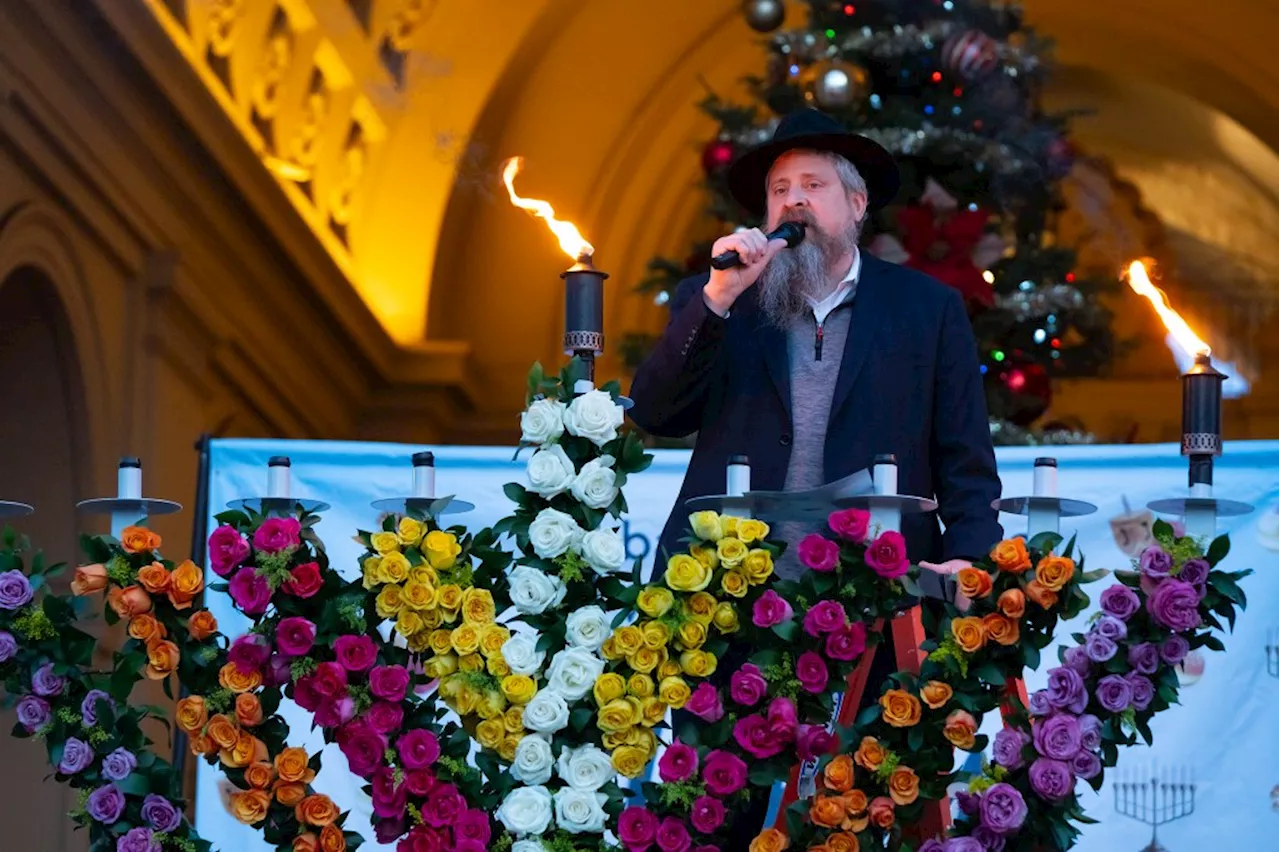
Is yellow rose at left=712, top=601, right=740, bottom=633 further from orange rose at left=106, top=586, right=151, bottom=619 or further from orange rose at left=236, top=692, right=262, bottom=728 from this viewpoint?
orange rose at left=106, top=586, right=151, bottom=619

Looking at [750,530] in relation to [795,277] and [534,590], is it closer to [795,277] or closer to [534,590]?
[534,590]

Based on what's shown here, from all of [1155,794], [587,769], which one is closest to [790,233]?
[587,769]

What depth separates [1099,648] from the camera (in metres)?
2.86

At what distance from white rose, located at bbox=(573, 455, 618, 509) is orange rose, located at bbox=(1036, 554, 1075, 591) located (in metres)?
0.62

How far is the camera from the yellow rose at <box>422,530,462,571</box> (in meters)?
3.04

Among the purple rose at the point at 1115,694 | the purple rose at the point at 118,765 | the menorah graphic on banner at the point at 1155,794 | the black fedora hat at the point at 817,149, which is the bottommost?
the menorah graphic on banner at the point at 1155,794

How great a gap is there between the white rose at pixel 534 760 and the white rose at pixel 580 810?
41mm

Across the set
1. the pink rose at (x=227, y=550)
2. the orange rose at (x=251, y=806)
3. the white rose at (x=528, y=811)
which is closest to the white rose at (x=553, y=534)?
the white rose at (x=528, y=811)

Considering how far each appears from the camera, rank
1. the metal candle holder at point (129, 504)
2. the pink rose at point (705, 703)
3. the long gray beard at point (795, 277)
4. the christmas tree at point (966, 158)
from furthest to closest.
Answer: the christmas tree at point (966, 158) < the long gray beard at point (795, 277) < the metal candle holder at point (129, 504) < the pink rose at point (705, 703)

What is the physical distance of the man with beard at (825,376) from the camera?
128 inches

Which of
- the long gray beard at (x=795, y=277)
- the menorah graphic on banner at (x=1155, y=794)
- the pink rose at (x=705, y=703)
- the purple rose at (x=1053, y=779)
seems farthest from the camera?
the menorah graphic on banner at (x=1155, y=794)

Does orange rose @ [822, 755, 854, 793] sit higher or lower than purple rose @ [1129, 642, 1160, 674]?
lower

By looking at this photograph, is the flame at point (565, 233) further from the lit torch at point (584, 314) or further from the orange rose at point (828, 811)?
the orange rose at point (828, 811)

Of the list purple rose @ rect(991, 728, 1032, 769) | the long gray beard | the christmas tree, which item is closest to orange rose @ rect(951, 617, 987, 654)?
purple rose @ rect(991, 728, 1032, 769)
